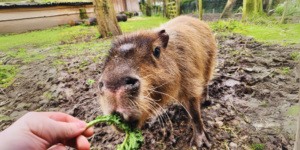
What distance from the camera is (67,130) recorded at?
114cm

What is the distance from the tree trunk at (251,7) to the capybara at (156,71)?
2.57 ft

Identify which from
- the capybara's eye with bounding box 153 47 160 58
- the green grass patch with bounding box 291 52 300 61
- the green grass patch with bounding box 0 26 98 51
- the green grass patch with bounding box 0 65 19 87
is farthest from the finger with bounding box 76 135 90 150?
the green grass patch with bounding box 291 52 300 61

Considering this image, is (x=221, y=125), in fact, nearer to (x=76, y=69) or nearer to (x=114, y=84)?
(x=114, y=84)

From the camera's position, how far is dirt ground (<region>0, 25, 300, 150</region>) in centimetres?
146

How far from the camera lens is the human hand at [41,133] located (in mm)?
926

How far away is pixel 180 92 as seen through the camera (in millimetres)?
2049

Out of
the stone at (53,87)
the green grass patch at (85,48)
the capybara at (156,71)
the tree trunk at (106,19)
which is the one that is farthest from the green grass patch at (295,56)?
the tree trunk at (106,19)

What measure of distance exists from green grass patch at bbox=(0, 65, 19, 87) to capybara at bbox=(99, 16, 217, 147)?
1324 millimetres

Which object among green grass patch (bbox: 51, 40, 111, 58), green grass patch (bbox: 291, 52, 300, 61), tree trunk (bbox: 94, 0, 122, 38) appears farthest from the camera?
tree trunk (bbox: 94, 0, 122, 38)

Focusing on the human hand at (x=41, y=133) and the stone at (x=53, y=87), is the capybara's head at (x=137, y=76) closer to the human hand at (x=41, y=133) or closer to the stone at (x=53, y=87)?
the human hand at (x=41, y=133)

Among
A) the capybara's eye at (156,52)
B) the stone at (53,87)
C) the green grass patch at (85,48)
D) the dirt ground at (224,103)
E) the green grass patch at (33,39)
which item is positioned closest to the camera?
the dirt ground at (224,103)

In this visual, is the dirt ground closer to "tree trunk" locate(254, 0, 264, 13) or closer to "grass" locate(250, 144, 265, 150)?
"grass" locate(250, 144, 265, 150)

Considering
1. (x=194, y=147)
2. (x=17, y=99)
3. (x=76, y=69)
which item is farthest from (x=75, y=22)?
(x=194, y=147)

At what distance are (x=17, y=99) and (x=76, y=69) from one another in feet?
6.86
